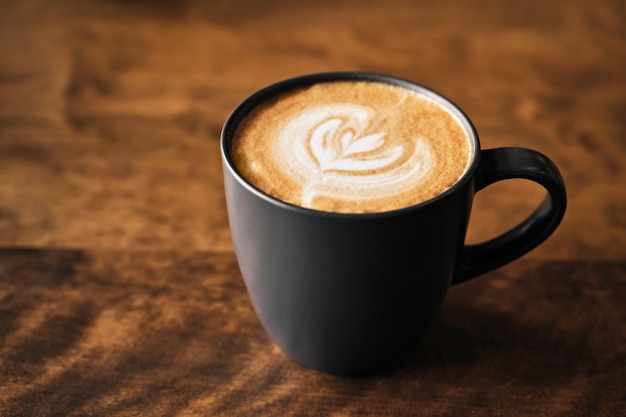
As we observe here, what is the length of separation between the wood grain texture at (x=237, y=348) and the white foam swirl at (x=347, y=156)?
214mm

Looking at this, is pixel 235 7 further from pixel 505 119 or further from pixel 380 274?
pixel 380 274

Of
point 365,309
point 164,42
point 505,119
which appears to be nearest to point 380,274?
point 365,309

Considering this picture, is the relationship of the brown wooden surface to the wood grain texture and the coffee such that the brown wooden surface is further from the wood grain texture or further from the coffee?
the coffee

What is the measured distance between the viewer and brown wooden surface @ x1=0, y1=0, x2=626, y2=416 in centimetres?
76

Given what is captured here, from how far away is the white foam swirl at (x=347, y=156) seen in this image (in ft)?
2.24

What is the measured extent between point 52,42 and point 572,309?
102 cm

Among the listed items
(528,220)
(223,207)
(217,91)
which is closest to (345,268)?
(528,220)

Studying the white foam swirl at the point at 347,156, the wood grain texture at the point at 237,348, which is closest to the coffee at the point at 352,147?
the white foam swirl at the point at 347,156

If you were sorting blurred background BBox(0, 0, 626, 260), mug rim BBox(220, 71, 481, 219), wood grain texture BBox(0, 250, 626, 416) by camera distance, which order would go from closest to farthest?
mug rim BBox(220, 71, 481, 219) → wood grain texture BBox(0, 250, 626, 416) → blurred background BBox(0, 0, 626, 260)

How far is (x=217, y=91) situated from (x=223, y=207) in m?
0.31

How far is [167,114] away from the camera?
3.86ft

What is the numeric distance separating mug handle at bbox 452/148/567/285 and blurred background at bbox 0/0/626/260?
168mm

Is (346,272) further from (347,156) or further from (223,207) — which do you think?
(223,207)

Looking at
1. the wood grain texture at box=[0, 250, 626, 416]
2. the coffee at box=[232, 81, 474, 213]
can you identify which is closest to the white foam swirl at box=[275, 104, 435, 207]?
the coffee at box=[232, 81, 474, 213]
